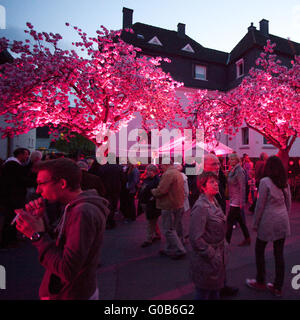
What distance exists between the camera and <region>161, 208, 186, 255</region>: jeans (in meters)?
4.87

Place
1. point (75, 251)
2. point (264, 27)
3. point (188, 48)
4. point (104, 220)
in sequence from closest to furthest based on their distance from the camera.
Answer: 1. point (75, 251)
2. point (104, 220)
3. point (188, 48)
4. point (264, 27)

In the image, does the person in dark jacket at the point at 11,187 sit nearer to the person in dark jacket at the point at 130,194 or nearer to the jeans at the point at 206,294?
the person in dark jacket at the point at 130,194

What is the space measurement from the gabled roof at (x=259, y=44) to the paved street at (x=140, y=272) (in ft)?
76.3

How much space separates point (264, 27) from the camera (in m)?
Answer: 26.8

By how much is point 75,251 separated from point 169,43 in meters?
28.0

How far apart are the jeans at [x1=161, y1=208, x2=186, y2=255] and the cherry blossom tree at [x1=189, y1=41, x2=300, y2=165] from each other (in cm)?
944

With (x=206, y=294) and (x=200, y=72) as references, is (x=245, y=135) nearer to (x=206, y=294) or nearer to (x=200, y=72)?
(x=200, y=72)

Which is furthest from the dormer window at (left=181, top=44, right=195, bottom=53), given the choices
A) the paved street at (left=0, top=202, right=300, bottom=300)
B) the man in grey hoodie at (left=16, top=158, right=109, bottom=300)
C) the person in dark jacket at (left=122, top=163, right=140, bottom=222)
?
the man in grey hoodie at (left=16, top=158, right=109, bottom=300)

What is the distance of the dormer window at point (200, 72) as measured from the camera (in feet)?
85.0

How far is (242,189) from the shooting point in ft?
17.4

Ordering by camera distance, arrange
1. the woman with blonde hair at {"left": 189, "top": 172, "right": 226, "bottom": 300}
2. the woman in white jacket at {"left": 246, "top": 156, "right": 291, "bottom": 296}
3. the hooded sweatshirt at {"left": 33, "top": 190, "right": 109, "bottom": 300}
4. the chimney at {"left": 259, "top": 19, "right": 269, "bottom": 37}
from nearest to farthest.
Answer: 1. the hooded sweatshirt at {"left": 33, "top": 190, "right": 109, "bottom": 300}
2. the woman with blonde hair at {"left": 189, "top": 172, "right": 226, "bottom": 300}
3. the woman in white jacket at {"left": 246, "top": 156, "right": 291, "bottom": 296}
4. the chimney at {"left": 259, "top": 19, "right": 269, "bottom": 37}

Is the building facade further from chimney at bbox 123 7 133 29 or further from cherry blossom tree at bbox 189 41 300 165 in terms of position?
cherry blossom tree at bbox 189 41 300 165

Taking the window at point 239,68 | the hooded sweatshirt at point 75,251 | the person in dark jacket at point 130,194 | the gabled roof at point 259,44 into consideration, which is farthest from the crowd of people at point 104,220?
the gabled roof at point 259,44

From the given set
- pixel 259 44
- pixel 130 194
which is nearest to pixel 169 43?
pixel 259 44
